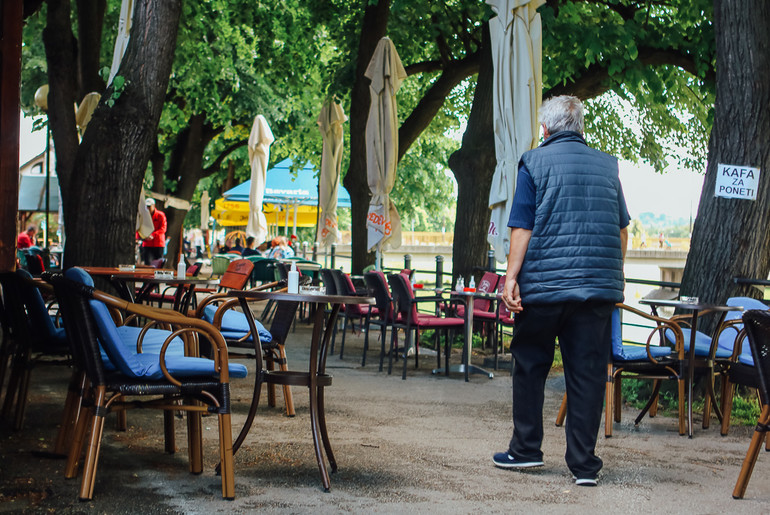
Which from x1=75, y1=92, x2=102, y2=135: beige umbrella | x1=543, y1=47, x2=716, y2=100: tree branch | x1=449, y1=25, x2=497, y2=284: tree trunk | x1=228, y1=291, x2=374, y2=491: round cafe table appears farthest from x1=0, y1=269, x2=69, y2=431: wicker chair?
x1=543, y1=47, x2=716, y2=100: tree branch

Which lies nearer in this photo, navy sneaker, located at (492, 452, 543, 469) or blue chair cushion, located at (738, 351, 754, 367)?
navy sneaker, located at (492, 452, 543, 469)

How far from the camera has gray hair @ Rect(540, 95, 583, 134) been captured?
16.9ft

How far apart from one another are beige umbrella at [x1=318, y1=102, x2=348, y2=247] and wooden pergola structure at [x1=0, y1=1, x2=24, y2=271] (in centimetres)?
818

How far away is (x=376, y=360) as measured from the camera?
10.5 m

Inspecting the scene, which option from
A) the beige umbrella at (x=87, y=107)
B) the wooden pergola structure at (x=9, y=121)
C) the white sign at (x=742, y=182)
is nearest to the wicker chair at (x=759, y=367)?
the white sign at (x=742, y=182)

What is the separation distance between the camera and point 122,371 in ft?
14.5

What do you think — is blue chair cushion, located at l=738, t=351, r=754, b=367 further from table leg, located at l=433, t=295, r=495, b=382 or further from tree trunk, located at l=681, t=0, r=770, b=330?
table leg, located at l=433, t=295, r=495, b=382

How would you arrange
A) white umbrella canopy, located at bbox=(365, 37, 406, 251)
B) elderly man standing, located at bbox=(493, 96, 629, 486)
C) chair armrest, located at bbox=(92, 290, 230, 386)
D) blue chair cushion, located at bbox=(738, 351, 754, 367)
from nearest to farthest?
chair armrest, located at bbox=(92, 290, 230, 386)
elderly man standing, located at bbox=(493, 96, 629, 486)
blue chair cushion, located at bbox=(738, 351, 754, 367)
white umbrella canopy, located at bbox=(365, 37, 406, 251)

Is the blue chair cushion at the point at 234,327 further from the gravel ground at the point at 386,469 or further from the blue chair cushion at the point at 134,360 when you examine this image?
the blue chair cushion at the point at 134,360

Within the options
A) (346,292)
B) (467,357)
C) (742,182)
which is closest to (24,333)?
(467,357)

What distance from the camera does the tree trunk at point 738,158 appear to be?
26.0 ft

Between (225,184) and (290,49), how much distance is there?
1461cm

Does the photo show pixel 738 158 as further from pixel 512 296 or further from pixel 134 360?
pixel 134 360

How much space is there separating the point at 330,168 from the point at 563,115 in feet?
32.9
